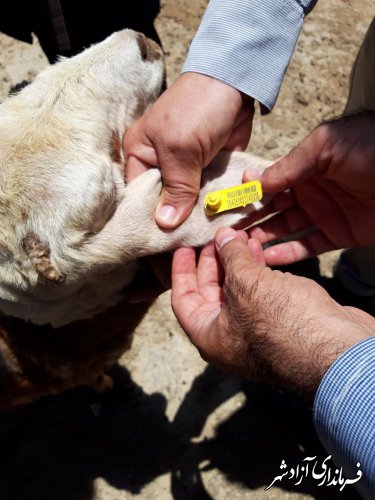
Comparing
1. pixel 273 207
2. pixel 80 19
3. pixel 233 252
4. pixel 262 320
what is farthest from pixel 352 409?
pixel 80 19

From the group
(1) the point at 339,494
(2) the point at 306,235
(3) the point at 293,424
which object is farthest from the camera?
(3) the point at 293,424

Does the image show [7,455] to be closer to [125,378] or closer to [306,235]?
[125,378]

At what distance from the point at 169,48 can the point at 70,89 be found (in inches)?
127

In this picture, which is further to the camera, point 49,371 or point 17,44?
point 17,44

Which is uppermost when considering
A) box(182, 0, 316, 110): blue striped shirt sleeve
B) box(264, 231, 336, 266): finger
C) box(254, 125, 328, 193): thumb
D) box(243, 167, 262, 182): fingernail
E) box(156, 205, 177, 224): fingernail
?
box(182, 0, 316, 110): blue striped shirt sleeve

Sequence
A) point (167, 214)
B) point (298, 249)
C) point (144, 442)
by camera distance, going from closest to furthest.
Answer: point (167, 214) < point (298, 249) < point (144, 442)

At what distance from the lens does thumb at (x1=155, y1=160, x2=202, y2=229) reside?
1.80 metres

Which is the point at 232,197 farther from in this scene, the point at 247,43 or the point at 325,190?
the point at 247,43

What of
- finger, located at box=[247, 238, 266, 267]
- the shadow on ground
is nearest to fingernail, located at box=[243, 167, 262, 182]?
finger, located at box=[247, 238, 266, 267]

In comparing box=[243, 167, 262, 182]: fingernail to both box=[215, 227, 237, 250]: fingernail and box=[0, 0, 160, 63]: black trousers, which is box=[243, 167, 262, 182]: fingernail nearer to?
box=[215, 227, 237, 250]: fingernail

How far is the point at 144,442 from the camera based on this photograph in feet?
11.2

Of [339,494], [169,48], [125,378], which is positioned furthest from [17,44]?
[339,494]

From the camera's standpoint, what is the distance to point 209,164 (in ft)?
6.59

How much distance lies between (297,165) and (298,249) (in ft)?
1.75
